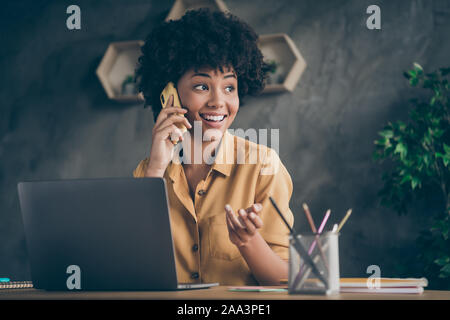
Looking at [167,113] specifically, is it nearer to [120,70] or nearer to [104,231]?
[104,231]

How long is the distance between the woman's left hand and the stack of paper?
198 mm

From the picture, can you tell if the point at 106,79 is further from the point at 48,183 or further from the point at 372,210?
the point at 48,183

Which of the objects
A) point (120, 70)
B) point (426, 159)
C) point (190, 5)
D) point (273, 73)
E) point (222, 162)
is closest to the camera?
point (222, 162)

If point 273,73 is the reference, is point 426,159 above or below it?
below

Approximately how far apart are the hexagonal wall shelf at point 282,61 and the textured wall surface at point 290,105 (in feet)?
0.30

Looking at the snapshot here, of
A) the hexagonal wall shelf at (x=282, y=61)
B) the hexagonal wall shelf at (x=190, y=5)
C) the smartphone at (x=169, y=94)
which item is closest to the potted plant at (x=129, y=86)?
the hexagonal wall shelf at (x=190, y=5)

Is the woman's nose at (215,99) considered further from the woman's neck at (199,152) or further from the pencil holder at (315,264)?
the pencil holder at (315,264)

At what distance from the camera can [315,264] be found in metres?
0.85

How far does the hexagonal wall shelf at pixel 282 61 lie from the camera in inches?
122

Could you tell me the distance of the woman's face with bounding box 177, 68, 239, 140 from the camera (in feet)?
5.32

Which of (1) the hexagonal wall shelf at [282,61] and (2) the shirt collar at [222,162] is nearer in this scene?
(2) the shirt collar at [222,162]

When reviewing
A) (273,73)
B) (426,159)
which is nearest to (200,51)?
(426,159)

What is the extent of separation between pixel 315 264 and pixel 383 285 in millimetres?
165
